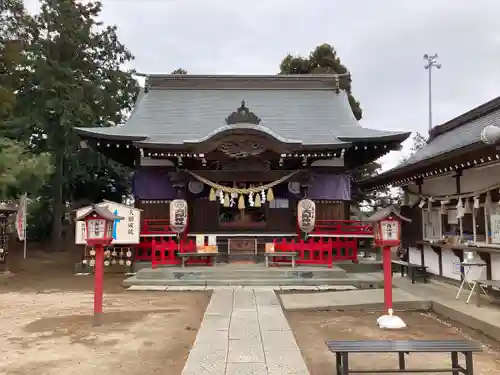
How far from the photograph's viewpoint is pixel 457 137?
37.2ft

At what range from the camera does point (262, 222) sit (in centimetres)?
1398

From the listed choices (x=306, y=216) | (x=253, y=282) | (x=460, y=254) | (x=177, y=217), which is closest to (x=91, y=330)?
(x=253, y=282)

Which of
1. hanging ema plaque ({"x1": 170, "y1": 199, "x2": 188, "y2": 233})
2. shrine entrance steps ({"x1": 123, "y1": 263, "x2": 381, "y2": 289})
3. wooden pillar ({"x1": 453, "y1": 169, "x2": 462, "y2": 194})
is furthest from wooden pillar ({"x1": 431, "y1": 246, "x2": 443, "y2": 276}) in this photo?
hanging ema plaque ({"x1": 170, "y1": 199, "x2": 188, "y2": 233})

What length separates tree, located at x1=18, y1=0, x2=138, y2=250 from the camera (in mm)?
16453

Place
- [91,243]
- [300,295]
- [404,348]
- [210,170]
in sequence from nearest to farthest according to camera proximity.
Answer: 1. [404,348]
2. [91,243]
3. [300,295]
4. [210,170]

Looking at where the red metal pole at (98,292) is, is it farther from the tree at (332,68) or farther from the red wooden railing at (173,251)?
the tree at (332,68)

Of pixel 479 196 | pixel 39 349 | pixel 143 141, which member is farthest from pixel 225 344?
pixel 143 141

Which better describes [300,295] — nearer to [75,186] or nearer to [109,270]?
[109,270]

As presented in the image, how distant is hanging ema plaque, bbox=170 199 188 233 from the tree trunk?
7.27m

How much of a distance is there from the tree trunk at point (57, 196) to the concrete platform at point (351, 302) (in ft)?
40.7

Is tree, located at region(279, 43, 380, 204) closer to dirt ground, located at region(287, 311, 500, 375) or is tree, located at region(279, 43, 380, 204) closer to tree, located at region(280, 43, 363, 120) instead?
tree, located at region(280, 43, 363, 120)

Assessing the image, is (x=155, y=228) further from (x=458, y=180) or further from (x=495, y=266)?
(x=495, y=266)

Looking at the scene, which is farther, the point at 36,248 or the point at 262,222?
the point at 36,248

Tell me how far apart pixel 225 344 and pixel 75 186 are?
1721 cm
